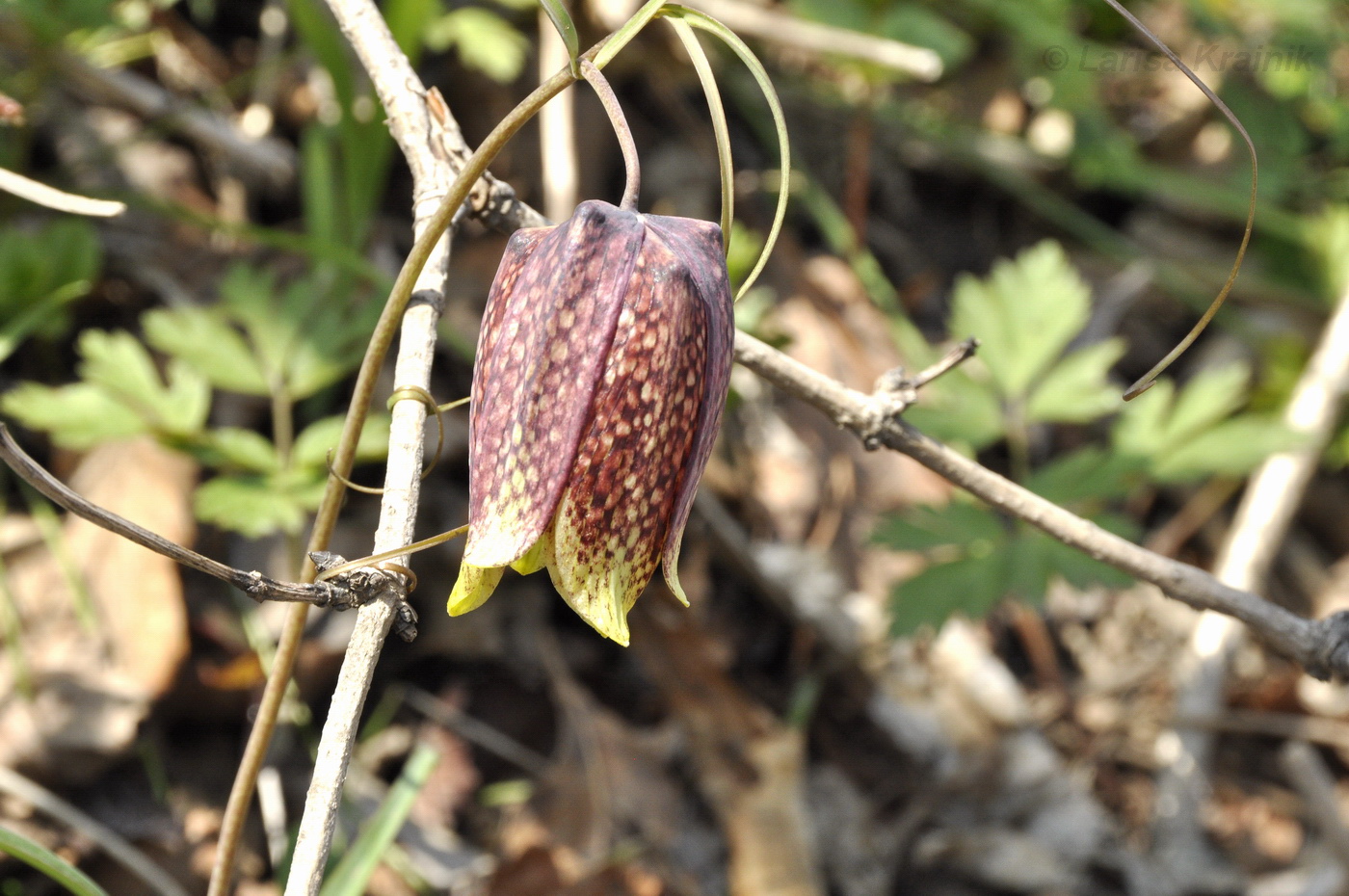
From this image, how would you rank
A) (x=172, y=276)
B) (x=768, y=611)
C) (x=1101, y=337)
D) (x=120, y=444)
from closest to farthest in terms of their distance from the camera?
1. (x=120, y=444)
2. (x=172, y=276)
3. (x=768, y=611)
4. (x=1101, y=337)

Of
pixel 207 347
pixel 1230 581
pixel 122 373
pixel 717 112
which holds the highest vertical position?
pixel 1230 581

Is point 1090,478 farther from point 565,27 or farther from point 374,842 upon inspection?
point 565,27

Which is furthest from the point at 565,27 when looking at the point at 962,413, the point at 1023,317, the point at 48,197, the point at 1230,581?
the point at 1230,581

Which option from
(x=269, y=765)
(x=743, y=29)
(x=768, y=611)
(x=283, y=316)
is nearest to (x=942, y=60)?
(x=743, y=29)

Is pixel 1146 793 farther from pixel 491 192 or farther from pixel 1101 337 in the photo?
pixel 491 192

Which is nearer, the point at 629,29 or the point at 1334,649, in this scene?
the point at 629,29

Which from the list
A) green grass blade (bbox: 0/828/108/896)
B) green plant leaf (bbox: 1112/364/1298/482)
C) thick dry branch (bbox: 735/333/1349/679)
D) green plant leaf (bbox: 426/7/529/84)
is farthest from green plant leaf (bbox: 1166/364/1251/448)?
green grass blade (bbox: 0/828/108/896)
